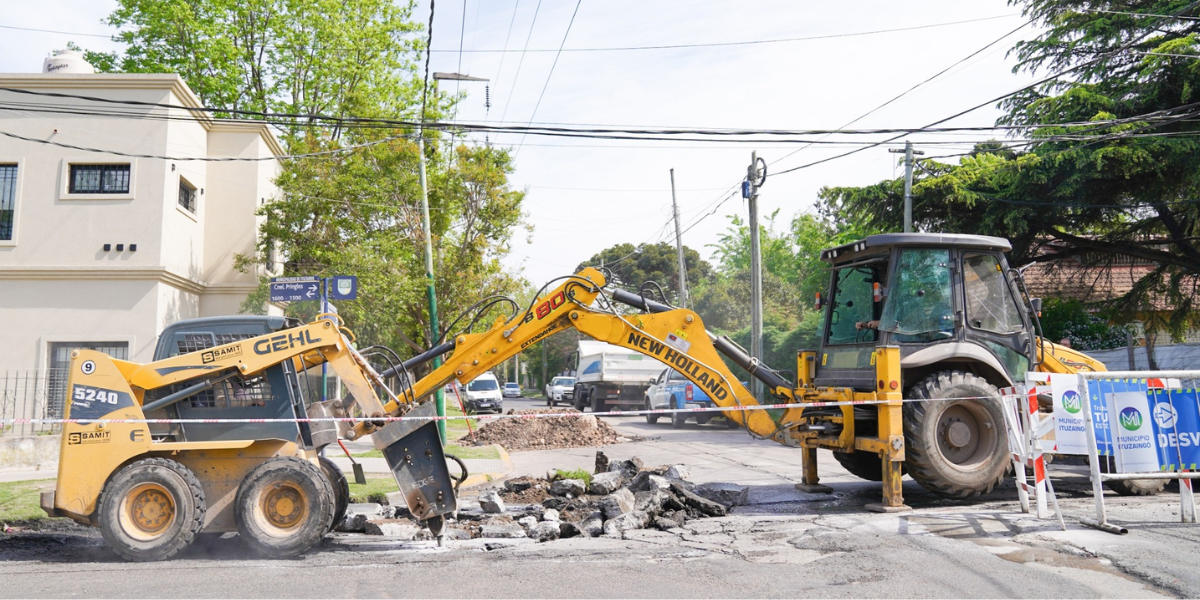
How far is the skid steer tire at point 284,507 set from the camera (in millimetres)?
6991

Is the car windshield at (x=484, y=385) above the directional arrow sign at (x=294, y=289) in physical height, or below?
below

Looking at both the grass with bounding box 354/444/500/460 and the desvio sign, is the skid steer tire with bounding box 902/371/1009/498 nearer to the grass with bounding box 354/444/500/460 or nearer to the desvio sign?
the desvio sign

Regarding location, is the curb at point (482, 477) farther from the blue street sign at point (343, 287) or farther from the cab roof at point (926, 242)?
the cab roof at point (926, 242)

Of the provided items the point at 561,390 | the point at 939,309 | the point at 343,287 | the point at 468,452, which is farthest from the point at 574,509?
the point at 561,390

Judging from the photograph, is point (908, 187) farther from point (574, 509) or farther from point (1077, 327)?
point (574, 509)

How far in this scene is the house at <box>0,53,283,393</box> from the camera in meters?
19.3

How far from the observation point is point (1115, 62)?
60.7 feet

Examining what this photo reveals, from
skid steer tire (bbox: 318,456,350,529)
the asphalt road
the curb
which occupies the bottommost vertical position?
the asphalt road

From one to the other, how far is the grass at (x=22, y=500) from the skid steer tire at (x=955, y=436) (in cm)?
853

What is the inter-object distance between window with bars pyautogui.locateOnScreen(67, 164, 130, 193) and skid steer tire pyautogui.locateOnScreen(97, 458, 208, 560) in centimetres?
1548

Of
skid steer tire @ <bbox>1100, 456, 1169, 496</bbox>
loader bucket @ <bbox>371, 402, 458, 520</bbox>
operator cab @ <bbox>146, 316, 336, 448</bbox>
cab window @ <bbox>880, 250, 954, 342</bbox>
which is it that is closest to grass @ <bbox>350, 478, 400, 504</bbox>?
operator cab @ <bbox>146, 316, 336, 448</bbox>

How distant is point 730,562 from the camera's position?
6.60 meters

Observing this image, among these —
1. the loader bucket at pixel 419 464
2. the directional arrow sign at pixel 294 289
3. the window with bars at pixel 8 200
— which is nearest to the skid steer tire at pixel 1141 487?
the loader bucket at pixel 419 464

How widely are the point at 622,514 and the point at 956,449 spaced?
3.85m
